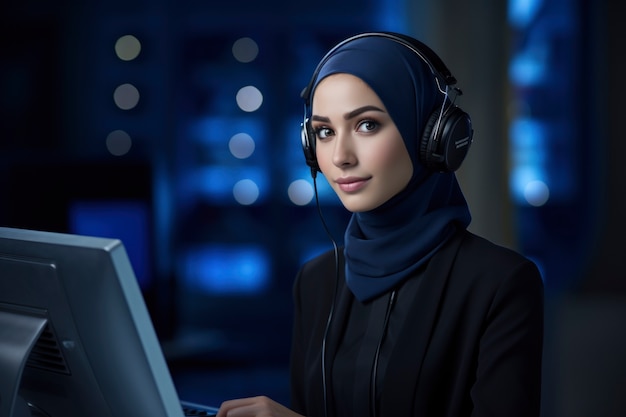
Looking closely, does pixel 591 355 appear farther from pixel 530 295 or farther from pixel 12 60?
pixel 12 60

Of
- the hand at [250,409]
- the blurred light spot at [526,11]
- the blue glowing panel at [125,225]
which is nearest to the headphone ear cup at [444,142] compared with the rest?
the hand at [250,409]

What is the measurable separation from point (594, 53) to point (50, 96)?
347cm

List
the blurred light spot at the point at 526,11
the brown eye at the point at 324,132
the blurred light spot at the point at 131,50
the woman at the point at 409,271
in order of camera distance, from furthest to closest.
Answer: the blurred light spot at the point at 131,50 → the blurred light spot at the point at 526,11 → the brown eye at the point at 324,132 → the woman at the point at 409,271

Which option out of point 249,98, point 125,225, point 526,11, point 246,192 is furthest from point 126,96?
point 125,225

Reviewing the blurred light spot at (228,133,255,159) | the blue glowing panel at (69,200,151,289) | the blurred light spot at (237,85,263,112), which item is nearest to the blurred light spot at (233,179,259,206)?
the blurred light spot at (228,133,255,159)

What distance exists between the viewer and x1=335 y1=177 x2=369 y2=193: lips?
1.14 m

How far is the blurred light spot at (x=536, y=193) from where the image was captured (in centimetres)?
495

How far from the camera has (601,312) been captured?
2.58m

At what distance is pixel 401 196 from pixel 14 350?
1.91 feet

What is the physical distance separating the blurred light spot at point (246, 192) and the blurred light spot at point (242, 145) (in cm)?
18

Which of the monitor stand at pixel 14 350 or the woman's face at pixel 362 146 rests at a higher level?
the woman's face at pixel 362 146

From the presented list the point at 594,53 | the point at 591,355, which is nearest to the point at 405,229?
Result: the point at 591,355

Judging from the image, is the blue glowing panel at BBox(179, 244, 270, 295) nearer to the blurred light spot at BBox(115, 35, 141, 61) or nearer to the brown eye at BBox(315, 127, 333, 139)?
the blurred light spot at BBox(115, 35, 141, 61)

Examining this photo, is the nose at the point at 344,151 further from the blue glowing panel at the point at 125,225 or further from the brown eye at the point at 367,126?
the blue glowing panel at the point at 125,225
